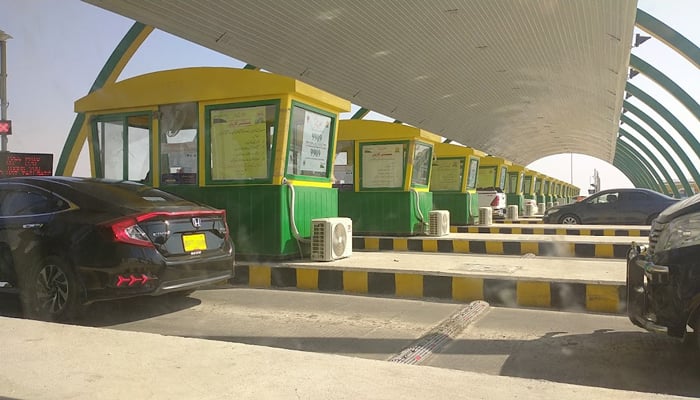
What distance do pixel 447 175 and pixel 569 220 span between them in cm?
448

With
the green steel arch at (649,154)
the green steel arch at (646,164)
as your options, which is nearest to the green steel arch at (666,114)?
the green steel arch at (649,154)

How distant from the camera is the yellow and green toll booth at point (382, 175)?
11.8 meters

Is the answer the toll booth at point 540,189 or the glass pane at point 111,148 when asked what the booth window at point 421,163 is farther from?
the toll booth at point 540,189

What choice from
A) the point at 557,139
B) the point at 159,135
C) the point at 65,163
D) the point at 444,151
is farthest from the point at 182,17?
the point at 557,139

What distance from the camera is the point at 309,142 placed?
7844mm

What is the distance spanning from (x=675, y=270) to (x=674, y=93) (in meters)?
20.6

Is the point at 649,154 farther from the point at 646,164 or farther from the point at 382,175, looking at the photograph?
the point at 382,175

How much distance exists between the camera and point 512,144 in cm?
3822

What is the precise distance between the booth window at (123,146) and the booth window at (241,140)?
1.11m

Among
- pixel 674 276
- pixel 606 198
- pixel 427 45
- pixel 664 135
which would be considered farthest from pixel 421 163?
pixel 664 135

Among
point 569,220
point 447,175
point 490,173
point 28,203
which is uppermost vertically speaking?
point 490,173

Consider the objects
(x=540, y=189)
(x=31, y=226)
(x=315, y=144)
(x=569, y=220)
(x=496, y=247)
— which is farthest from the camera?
(x=540, y=189)

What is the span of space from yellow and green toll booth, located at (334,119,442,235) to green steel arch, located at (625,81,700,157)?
1607cm

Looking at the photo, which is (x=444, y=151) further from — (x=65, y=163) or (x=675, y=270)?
(x=675, y=270)
